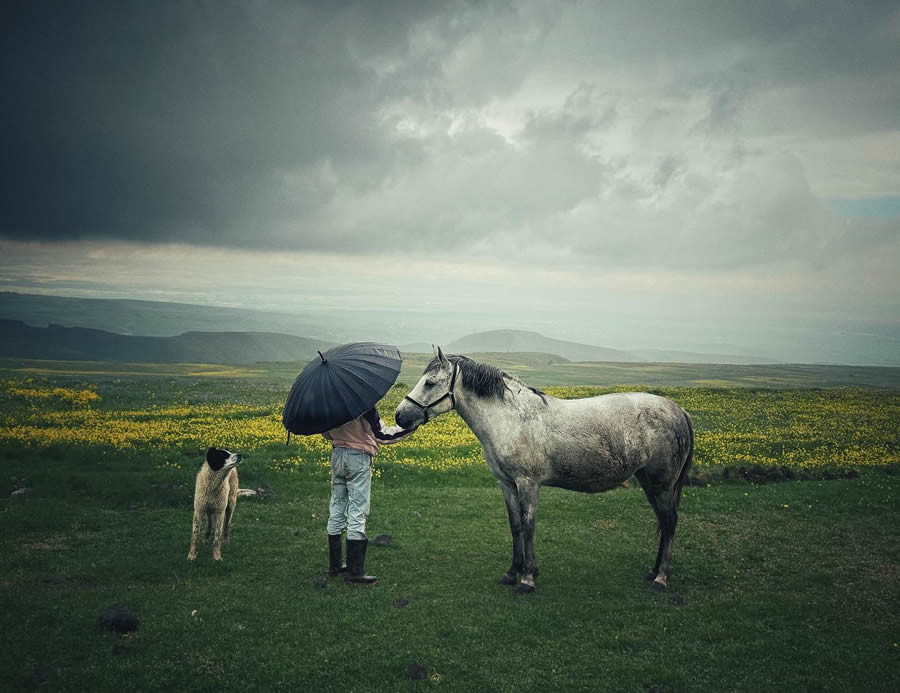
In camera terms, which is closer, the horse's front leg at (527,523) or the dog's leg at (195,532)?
the horse's front leg at (527,523)

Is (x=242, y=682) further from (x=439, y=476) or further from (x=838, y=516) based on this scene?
(x=838, y=516)

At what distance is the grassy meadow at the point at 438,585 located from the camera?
6.59 metres

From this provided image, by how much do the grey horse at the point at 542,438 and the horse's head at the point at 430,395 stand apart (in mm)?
17

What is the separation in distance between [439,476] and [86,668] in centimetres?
1188

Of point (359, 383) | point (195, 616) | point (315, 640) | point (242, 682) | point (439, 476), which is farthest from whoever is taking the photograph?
point (439, 476)

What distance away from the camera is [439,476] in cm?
1752

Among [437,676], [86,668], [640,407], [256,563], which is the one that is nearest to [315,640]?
[437,676]

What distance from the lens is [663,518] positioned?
963 centimetres

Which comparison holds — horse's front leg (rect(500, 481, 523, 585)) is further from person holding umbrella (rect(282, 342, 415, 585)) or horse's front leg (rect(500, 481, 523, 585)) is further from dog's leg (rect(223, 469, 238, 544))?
dog's leg (rect(223, 469, 238, 544))

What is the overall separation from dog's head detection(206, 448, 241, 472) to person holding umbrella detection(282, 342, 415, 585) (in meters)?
2.17

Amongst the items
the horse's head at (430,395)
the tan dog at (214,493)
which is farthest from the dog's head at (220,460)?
the horse's head at (430,395)

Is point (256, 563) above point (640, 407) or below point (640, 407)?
below

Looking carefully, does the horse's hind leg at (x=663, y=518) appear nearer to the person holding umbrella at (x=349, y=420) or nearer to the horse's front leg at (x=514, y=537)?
the horse's front leg at (x=514, y=537)

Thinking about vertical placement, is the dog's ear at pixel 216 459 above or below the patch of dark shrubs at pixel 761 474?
above
